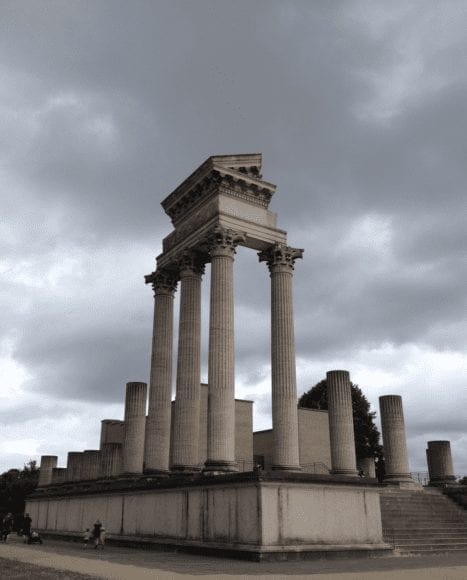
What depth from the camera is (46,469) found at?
55.0 meters

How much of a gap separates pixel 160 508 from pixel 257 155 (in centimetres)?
1943

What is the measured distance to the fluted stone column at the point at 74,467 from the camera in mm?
47375

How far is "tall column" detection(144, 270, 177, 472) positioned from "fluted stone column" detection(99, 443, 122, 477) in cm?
910

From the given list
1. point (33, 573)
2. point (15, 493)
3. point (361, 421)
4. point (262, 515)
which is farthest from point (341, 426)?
point (15, 493)

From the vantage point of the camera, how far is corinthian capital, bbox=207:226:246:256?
30375 mm

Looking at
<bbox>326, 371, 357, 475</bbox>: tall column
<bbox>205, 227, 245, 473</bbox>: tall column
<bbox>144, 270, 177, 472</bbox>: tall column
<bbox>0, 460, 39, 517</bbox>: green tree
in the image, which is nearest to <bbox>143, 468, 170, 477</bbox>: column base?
<bbox>144, 270, 177, 472</bbox>: tall column

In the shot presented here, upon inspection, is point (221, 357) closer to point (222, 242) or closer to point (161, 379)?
point (222, 242)

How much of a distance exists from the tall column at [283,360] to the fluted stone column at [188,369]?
4.17 metres

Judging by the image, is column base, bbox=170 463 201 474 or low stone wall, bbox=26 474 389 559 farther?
column base, bbox=170 463 201 474

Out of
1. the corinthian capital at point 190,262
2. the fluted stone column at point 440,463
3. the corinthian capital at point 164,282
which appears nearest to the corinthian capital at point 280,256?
the corinthian capital at point 190,262

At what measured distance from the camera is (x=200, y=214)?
33.2 metres

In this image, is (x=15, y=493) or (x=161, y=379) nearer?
(x=161, y=379)

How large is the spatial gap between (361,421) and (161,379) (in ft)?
182

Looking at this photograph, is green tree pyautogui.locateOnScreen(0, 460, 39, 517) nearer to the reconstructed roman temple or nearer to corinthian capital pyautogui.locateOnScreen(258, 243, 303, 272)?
the reconstructed roman temple
